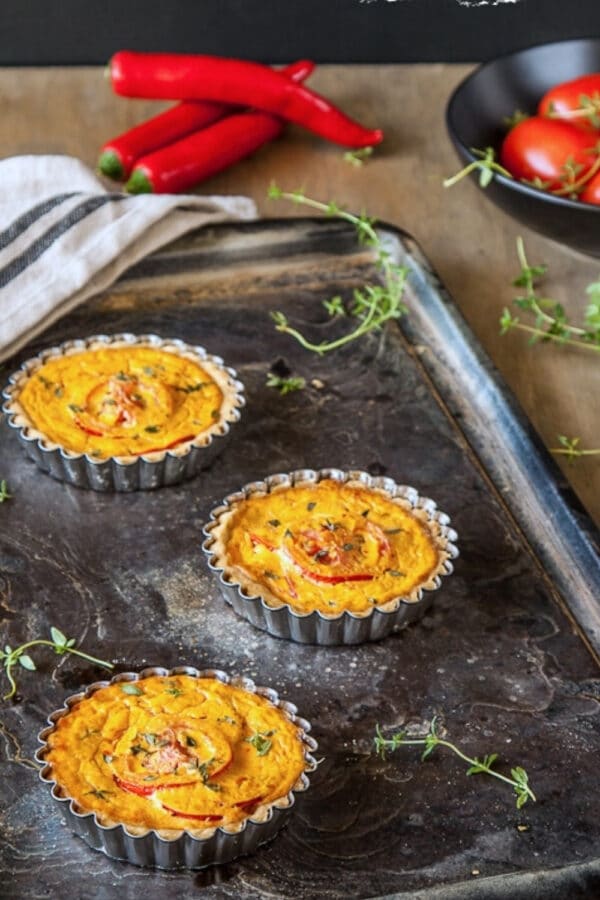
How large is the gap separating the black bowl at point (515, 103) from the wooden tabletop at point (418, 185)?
11.4 inches

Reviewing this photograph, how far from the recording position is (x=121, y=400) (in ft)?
13.3

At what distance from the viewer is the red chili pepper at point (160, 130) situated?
548 centimetres

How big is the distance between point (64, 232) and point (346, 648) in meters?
1.93

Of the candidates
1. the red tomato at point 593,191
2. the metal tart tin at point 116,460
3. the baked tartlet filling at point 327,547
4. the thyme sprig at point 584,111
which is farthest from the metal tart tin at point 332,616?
the thyme sprig at point 584,111

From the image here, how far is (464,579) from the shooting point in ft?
12.2

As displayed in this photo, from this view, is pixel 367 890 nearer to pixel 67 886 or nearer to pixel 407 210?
pixel 67 886

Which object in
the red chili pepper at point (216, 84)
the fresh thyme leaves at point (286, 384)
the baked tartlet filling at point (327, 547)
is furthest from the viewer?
the red chili pepper at point (216, 84)

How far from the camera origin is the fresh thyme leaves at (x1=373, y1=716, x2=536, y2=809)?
306cm

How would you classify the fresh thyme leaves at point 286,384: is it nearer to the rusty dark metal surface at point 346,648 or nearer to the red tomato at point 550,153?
the rusty dark metal surface at point 346,648

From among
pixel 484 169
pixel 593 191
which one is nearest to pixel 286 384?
pixel 484 169

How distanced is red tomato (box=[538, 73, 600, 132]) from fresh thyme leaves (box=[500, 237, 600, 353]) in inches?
19.1

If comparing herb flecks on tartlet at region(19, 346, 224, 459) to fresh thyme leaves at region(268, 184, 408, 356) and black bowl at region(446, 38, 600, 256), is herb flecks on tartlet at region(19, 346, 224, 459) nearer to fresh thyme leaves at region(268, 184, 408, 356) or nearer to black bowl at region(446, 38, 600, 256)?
fresh thyme leaves at region(268, 184, 408, 356)

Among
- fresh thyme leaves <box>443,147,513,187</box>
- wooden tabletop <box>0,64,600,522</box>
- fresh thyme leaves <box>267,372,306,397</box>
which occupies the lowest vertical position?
wooden tabletop <box>0,64,600,522</box>

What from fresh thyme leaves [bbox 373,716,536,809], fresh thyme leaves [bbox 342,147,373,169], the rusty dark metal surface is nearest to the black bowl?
the rusty dark metal surface
